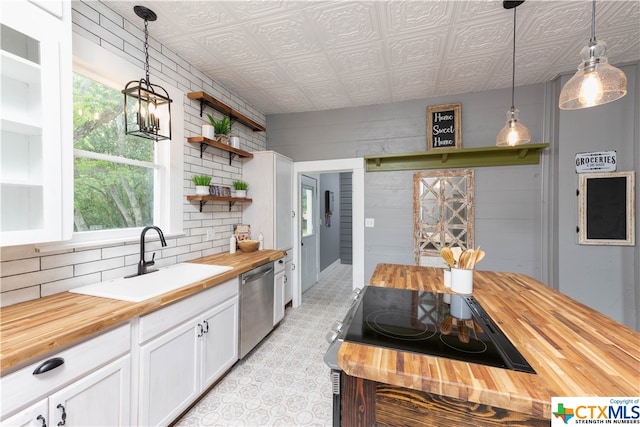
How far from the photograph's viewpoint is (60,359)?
3.37 ft

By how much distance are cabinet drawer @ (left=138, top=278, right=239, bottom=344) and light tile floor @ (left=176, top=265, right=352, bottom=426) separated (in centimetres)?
70

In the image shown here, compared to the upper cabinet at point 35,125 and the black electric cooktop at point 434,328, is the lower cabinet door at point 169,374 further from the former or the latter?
the black electric cooktop at point 434,328

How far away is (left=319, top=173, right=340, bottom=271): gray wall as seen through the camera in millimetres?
5710

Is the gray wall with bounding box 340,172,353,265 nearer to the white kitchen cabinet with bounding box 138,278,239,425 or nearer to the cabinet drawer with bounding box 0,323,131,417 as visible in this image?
the white kitchen cabinet with bounding box 138,278,239,425

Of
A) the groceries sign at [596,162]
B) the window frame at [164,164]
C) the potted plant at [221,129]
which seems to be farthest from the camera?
the potted plant at [221,129]

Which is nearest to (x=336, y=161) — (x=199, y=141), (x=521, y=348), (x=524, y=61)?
(x=199, y=141)

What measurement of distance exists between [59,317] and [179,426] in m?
1.07

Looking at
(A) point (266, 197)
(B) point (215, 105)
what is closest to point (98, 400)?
(A) point (266, 197)

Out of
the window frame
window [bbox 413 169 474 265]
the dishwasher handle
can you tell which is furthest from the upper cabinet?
window [bbox 413 169 474 265]

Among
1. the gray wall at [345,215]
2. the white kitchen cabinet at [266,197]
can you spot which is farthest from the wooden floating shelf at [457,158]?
the gray wall at [345,215]

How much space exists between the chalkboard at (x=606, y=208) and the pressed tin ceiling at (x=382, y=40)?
3.62 ft

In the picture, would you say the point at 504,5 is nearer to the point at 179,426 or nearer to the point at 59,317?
the point at 59,317

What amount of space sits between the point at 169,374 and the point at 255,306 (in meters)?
0.95

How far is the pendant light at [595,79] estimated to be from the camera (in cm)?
114
